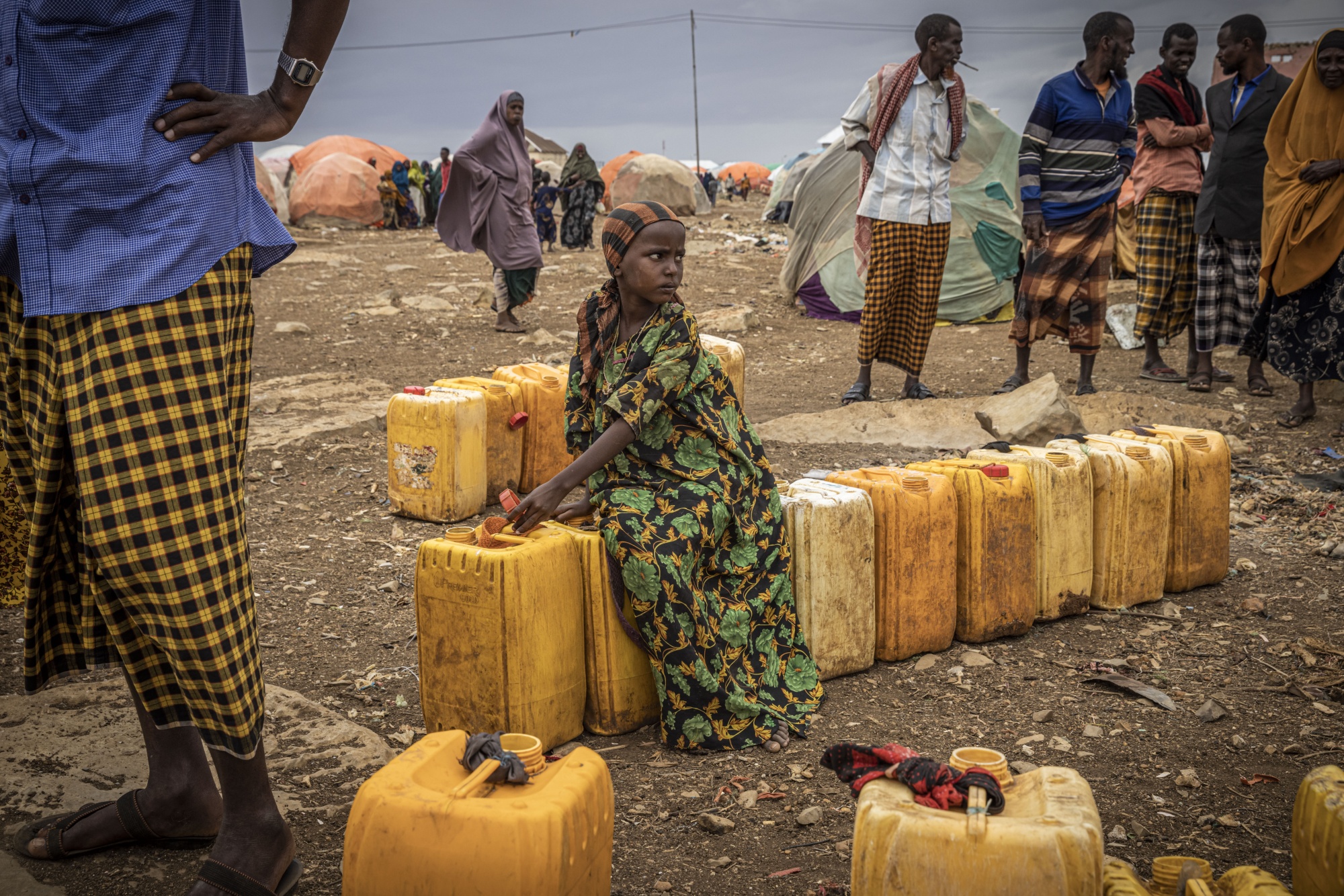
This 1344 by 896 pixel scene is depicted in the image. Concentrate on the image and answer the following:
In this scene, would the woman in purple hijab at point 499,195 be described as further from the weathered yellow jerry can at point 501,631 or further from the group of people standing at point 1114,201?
the weathered yellow jerry can at point 501,631

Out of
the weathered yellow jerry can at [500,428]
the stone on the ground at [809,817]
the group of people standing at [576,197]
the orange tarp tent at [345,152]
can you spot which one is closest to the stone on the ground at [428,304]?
the group of people standing at [576,197]

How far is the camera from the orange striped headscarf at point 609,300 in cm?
279

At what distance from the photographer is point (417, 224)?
22906mm

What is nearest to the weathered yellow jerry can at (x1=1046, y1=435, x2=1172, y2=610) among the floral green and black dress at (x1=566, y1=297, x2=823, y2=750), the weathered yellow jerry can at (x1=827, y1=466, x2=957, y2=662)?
the weathered yellow jerry can at (x1=827, y1=466, x2=957, y2=662)

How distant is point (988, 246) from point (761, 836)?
838 cm

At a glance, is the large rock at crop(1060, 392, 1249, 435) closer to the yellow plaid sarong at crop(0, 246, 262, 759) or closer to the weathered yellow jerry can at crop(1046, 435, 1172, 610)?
the weathered yellow jerry can at crop(1046, 435, 1172, 610)

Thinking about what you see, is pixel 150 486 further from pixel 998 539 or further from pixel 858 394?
pixel 858 394

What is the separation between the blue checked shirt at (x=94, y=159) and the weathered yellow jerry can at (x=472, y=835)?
0.89 metres

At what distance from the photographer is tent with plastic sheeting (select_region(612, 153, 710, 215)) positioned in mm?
24297

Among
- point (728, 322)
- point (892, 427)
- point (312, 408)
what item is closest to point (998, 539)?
point (892, 427)

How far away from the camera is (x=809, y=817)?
91.0 inches

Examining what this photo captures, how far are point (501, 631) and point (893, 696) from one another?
1.18 metres

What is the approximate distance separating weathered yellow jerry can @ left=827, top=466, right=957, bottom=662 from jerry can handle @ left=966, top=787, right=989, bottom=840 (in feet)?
4.70

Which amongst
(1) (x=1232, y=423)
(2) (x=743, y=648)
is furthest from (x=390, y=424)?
(1) (x=1232, y=423)
